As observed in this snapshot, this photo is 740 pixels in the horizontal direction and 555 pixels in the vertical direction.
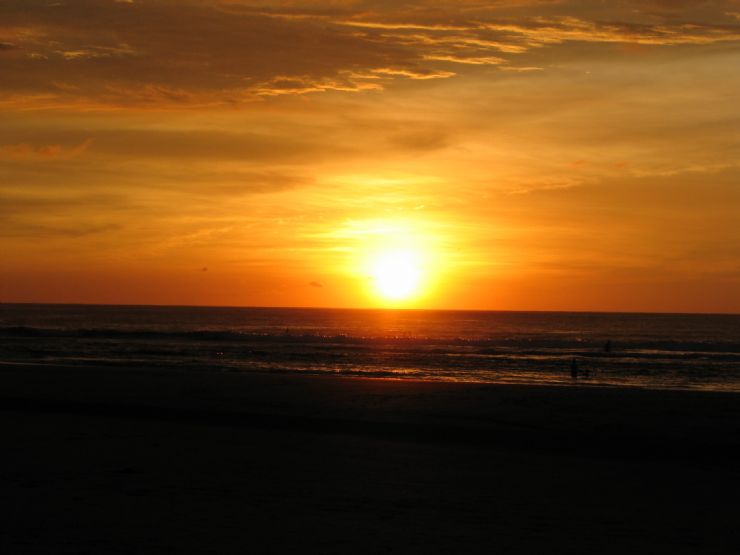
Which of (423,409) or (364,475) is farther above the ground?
(423,409)

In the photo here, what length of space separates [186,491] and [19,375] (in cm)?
1907

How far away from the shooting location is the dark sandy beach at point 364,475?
764 centimetres

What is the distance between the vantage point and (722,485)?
34.7 ft

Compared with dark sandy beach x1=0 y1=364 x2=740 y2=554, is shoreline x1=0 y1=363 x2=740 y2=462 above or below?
above

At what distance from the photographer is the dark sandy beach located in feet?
25.1

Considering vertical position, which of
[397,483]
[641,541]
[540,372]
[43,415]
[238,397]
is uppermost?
[540,372]

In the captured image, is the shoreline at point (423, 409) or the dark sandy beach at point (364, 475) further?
the shoreline at point (423, 409)

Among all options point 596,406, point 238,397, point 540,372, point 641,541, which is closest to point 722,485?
point 641,541

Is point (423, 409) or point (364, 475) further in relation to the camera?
point (423, 409)

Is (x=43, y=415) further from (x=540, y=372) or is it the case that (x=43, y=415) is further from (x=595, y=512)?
(x=540, y=372)

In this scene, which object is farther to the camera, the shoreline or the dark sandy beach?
the shoreline

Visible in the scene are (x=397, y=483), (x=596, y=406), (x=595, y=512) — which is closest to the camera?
(x=595, y=512)

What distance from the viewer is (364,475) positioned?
1070 cm

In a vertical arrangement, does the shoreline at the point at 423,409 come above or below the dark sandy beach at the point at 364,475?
above
